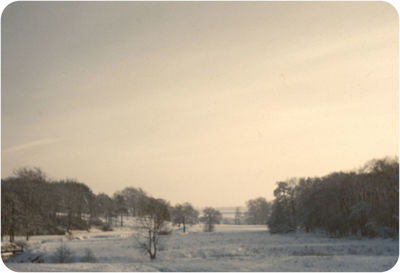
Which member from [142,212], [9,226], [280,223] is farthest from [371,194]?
[9,226]

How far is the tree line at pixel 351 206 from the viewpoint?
2181 inches

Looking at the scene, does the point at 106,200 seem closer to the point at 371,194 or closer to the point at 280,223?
the point at 280,223

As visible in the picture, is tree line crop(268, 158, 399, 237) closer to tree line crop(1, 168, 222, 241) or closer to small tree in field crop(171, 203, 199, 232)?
tree line crop(1, 168, 222, 241)

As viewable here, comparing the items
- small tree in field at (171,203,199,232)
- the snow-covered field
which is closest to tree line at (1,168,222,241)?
small tree in field at (171,203,199,232)

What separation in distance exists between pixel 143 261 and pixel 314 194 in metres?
44.7

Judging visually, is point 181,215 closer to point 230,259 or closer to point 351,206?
point 351,206

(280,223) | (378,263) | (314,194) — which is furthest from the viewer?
(280,223)

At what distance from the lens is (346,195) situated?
6444 cm

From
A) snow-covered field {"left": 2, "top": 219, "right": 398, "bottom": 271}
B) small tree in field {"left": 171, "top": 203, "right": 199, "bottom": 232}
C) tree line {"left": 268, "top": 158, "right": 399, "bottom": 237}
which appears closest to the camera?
snow-covered field {"left": 2, "top": 219, "right": 398, "bottom": 271}

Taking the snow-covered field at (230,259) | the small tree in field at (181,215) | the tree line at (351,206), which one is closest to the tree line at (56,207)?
the small tree in field at (181,215)

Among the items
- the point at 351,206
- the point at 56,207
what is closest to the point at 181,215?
the point at 56,207

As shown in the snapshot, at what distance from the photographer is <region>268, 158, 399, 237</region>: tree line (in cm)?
5541

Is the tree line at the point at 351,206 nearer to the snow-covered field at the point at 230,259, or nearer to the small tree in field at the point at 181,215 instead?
the snow-covered field at the point at 230,259

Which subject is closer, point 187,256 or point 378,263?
point 378,263
